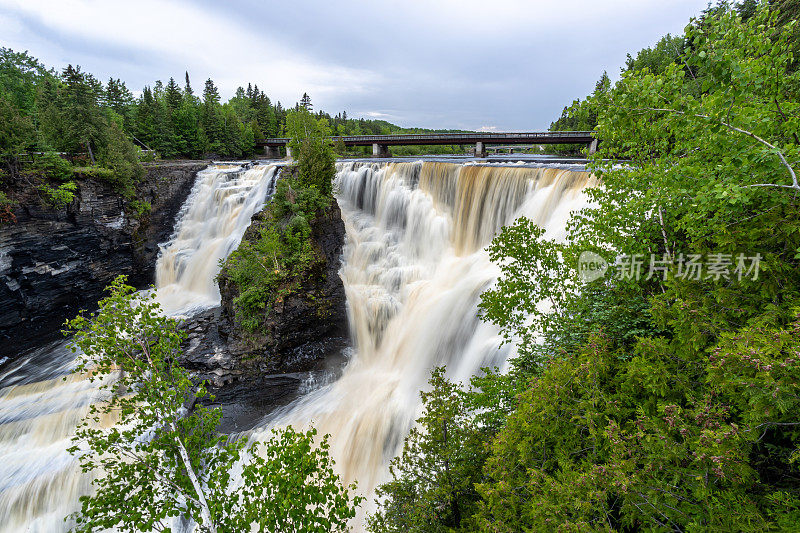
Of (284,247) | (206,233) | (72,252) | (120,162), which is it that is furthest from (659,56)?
(72,252)

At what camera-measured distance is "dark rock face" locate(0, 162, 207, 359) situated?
21.7 metres

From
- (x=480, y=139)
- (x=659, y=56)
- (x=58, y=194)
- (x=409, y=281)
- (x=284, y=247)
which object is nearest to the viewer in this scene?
(x=284, y=247)

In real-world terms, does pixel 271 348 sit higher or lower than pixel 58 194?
lower

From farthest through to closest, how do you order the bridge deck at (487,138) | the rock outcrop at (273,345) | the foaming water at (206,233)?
the bridge deck at (487,138) < the foaming water at (206,233) < the rock outcrop at (273,345)

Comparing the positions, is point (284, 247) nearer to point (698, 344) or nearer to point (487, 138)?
point (698, 344)

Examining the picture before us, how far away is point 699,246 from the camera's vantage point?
4.42 m

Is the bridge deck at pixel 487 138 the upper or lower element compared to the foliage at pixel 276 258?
upper

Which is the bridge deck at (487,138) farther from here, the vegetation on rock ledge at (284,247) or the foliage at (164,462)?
the foliage at (164,462)

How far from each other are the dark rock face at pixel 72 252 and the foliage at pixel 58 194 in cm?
44

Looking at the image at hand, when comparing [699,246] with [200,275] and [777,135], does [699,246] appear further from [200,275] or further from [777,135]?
[200,275]

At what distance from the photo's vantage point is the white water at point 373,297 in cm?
1202

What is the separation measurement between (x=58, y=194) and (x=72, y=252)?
4.06 metres

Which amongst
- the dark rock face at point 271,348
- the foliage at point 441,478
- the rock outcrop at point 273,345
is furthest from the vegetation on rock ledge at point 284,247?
the foliage at point 441,478

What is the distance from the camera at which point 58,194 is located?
23.2m
